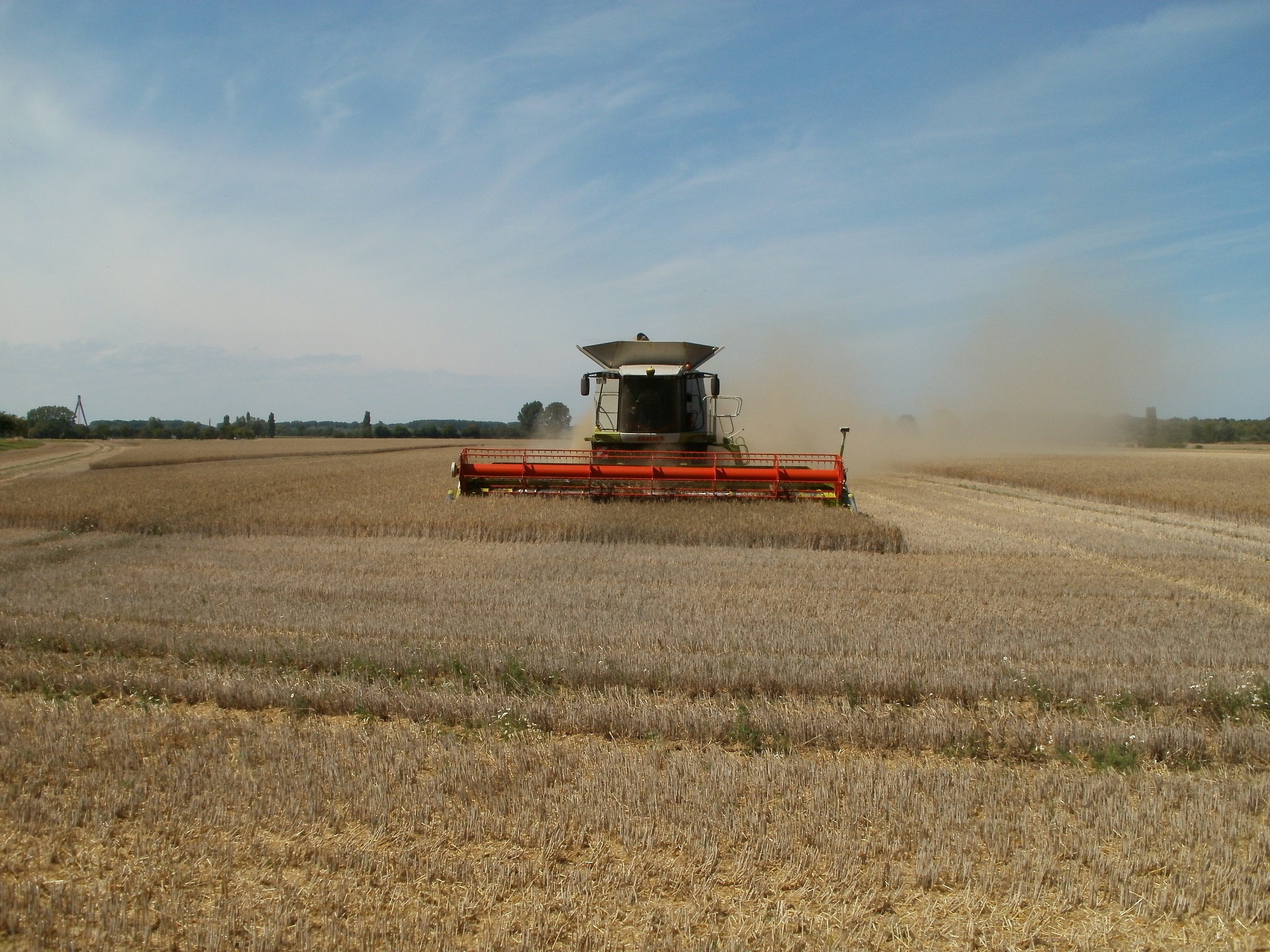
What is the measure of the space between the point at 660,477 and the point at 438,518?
3435mm

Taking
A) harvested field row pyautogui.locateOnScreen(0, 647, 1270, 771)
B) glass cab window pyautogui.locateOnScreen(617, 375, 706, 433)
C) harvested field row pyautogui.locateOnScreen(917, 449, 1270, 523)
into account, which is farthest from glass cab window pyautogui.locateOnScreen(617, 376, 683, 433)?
harvested field row pyautogui.locateOnScreen(917, 449, 1270, 523)

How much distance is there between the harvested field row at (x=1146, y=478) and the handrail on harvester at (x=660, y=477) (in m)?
8.87

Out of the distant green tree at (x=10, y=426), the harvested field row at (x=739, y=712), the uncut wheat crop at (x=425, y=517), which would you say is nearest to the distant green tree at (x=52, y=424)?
the distant green tree at (x=10, y=426)

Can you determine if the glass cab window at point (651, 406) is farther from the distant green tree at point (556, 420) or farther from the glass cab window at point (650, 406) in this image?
the distant green tree at point (556, 420)

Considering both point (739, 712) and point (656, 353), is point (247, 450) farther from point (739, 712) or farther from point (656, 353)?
point (739, 712)

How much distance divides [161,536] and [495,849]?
33.5ft

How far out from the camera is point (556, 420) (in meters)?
34.5

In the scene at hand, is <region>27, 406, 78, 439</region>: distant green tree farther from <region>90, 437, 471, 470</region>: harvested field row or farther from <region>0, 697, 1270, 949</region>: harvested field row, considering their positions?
<region>0, 697, 1270, 949</region>: harvested field row

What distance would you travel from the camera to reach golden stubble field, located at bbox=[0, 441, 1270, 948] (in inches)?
121

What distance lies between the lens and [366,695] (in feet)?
17.2

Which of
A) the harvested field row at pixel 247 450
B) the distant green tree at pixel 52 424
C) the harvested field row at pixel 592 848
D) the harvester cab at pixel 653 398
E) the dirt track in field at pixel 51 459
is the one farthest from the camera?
the distant green tree at pixel 52 424

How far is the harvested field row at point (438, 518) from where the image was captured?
11320 millimetres

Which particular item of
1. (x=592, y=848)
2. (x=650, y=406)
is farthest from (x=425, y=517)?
(x=592, y=848)

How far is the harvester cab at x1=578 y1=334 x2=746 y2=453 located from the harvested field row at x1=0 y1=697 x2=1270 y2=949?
34.0ft
